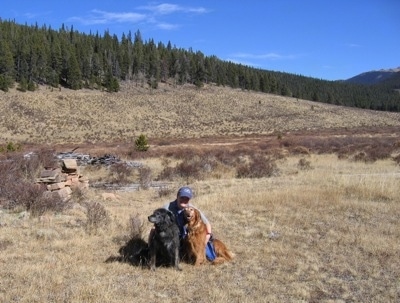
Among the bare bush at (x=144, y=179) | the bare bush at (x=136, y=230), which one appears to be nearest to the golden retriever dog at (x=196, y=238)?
the bare bush at (x=136, y=230)

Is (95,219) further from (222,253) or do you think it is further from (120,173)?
(120,173)

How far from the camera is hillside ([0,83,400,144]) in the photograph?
59.9 meters

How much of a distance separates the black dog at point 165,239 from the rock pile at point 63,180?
529 cm

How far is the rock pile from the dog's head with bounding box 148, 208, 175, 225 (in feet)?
18.0

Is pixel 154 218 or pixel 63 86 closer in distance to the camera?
pixel 154 218

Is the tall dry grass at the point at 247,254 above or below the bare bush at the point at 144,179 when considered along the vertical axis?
above

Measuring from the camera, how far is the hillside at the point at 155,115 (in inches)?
2357

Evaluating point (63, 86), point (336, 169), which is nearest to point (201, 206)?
point (336, 169)

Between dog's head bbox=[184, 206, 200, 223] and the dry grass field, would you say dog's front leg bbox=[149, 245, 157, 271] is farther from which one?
dog's head bbox=[184, 206, 200, 223]

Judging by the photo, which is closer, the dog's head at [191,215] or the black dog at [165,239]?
the black dog at [165,239]

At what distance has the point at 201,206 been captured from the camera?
11523 mm

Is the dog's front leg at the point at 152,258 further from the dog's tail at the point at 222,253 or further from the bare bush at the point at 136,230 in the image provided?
the bare bush at the point at 136,230

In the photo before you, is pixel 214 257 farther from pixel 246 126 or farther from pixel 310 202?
pixel 246 126

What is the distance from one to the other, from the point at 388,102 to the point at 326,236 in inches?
6325
